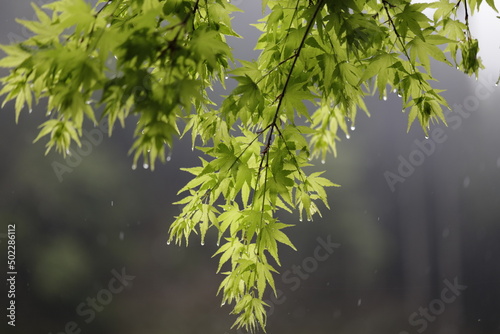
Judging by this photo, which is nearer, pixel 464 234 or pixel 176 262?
pixel 176 262

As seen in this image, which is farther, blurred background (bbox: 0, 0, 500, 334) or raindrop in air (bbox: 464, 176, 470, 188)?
raindrop in air (bbox: 464, 176, 470, 188)

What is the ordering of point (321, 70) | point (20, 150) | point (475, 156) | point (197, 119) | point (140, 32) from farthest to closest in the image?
point (475, 156), point (20, 150), point (197, 119), point (321, 70), point (140, 32)

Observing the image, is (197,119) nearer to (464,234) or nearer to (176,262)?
(176,262)

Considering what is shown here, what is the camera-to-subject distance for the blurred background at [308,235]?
376 centimetres

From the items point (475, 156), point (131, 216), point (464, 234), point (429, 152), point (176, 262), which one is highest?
point (131, 216)

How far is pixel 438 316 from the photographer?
427cm

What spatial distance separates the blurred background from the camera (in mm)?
A: 3756

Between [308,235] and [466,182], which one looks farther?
[466,182]

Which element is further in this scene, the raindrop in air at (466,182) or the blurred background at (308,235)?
the raindrop in air at (466,182)

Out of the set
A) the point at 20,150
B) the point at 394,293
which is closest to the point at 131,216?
the point at 20,150

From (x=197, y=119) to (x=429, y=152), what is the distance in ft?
12.0

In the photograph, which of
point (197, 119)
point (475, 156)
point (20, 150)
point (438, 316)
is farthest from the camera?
point (475, 156)

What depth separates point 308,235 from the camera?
4223mm

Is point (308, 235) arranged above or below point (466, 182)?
above
